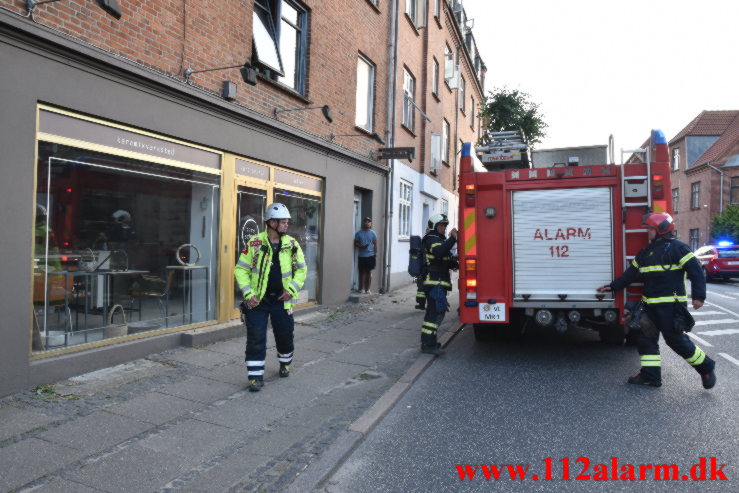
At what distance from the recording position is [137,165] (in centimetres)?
634

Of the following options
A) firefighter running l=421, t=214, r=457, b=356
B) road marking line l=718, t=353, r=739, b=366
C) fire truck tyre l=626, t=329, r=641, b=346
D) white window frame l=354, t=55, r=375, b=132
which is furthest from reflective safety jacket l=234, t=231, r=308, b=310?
white window frame l=354, t=55, r=375, b=132

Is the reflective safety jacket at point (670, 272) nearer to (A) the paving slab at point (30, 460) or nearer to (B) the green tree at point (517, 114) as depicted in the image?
(A) the paving slab at point (30, 460)

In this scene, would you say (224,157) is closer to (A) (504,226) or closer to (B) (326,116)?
(B) (326,116)

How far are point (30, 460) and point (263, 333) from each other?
224cm

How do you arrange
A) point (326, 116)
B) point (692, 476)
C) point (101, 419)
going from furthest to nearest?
point (326, 116)
point (101, 419)
point (692, 476)

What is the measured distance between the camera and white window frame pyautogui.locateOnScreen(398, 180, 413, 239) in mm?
15820

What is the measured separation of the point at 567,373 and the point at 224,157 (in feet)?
17.0

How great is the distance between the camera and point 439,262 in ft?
23.4

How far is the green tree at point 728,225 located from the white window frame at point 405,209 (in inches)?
937

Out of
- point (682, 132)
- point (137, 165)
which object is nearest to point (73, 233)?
point (137, 165)

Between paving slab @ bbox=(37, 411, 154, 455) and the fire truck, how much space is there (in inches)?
154

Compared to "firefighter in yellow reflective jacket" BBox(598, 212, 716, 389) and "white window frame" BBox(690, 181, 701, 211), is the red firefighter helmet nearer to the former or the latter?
"firefighter in yellow reflective jacket" BBox(598, 212, 716, 389)

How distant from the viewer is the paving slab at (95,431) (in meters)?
3.83

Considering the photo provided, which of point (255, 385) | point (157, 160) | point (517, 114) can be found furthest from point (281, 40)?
point (517, 114)
